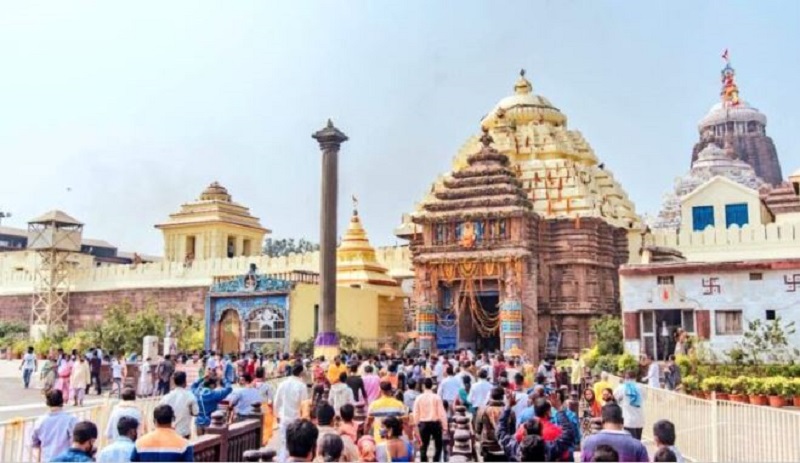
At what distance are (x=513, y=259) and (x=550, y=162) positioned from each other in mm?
6629

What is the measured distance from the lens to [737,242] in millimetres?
33094

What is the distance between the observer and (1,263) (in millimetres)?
53188

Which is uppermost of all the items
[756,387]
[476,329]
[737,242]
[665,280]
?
[737,242]

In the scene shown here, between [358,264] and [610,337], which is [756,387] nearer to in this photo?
[610,337]

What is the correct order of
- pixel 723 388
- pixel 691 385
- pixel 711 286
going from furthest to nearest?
pixel 711 286 → pixel 691 385 → pixel 723 388

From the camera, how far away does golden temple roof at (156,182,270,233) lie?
Result: 49938 millimetres

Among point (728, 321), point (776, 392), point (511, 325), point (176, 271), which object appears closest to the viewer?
point (776, 392)

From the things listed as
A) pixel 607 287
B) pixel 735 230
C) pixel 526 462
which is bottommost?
pixel 526 462

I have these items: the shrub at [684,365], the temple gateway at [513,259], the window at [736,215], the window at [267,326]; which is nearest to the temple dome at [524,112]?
the temple gateway at [513,259]

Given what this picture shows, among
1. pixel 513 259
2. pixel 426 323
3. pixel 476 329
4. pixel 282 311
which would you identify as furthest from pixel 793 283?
pixel 282 311

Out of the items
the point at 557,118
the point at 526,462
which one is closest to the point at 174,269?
the point at 557,118

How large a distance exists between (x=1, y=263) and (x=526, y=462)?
174 ft

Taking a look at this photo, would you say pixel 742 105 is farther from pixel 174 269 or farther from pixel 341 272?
pixel 174 269

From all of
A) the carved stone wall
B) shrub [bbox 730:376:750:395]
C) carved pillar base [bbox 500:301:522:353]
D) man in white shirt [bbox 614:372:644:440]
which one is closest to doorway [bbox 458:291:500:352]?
carved pillar base [bbox 500:301:522:353]
